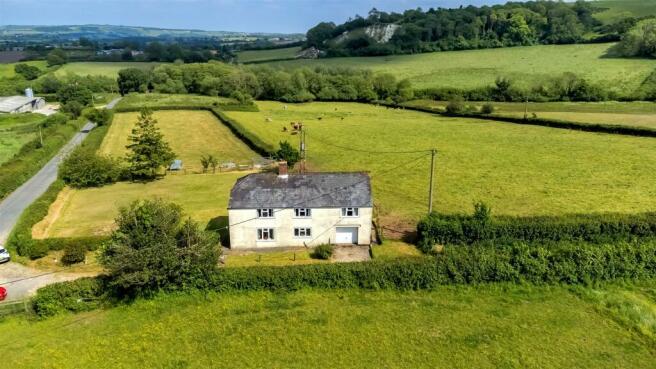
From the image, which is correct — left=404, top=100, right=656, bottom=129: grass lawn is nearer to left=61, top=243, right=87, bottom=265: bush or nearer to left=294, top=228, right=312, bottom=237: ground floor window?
left=294, top=228, right=312, bottom=237: ground floor window

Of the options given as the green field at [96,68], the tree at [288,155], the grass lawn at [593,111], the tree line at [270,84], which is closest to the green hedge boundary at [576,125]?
the grass lawn at [593,111]

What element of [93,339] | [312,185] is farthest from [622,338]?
[93,339]

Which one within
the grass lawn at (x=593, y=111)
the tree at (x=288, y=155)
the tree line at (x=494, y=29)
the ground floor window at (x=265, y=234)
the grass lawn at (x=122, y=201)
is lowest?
the grass lawn at (x=122, y=201)

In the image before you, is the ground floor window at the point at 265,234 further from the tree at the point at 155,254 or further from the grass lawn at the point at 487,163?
the grass lawn at the point at 487,163

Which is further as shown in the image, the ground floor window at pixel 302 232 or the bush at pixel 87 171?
the bush at pixel 87 171

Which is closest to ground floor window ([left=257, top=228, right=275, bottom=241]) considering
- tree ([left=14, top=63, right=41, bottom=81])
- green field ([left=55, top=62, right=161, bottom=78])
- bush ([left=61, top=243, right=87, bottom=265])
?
bush ([left=61, top=243, right=87, bottom=265])

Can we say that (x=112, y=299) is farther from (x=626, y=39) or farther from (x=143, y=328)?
(x=626, y=39)

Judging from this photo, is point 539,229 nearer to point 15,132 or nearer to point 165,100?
point 15,132

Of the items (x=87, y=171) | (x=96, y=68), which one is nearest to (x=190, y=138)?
(x=87, y=171)
